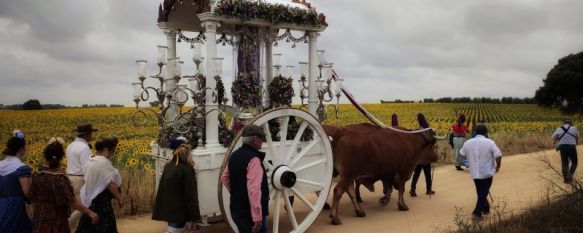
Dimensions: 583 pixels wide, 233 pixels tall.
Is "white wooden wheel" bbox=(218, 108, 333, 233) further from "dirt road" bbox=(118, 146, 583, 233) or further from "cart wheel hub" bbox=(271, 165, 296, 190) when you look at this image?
"dirt road" bbox=(118, 146, 583, 233)

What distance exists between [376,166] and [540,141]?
1304cm

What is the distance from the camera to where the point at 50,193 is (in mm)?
5012

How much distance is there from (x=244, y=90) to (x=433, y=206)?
14.4 feet

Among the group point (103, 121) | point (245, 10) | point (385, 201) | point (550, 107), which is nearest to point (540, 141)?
point (385, 201)

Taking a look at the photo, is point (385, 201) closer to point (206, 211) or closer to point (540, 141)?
point (206, 211)

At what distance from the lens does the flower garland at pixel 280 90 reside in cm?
780

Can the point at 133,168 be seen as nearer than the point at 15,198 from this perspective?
No

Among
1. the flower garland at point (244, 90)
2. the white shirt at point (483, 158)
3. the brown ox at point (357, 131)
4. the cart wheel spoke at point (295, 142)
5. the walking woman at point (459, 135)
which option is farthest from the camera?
the walking woman at point (459, 135)

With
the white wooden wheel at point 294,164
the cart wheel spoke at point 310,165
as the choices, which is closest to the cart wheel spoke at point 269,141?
the white wooden wheel at point 294,164

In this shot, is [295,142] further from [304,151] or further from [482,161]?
[482,161]

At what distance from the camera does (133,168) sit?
410 inches

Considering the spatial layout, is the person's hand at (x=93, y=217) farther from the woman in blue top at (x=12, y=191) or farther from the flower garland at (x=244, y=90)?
the flower garland at (x=244, y=90)

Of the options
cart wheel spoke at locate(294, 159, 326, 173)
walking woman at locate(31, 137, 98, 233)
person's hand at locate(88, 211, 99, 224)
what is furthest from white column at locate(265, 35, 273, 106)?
walking woman at locate(31, 137, 98, 233)

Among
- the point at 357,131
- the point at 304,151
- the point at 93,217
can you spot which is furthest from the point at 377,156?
the point at 93,217
